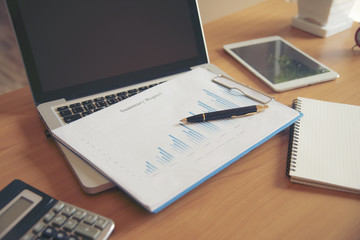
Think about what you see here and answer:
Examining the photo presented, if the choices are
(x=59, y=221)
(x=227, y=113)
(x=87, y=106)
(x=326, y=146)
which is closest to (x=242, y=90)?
(x=227, y=113)

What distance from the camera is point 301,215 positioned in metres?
0.48

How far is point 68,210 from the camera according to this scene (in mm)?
466

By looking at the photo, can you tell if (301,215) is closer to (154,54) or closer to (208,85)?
(208,85)

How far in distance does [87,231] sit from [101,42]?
43cm

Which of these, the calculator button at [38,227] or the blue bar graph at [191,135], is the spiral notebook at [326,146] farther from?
the calculator button at [38,227]

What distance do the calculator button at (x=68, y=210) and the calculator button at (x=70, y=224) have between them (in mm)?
11

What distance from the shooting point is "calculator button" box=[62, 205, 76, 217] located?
461 mm

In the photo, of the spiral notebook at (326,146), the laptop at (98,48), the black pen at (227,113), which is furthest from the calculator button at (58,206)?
the spiral notebook at (326,146)

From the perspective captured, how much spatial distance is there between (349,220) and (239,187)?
167 mm

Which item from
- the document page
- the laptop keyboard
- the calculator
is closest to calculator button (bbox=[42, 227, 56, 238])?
the calculator

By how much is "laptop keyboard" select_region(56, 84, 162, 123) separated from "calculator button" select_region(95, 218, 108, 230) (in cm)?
24

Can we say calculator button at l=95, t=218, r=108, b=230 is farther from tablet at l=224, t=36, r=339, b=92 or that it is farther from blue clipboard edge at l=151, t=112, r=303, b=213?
tablet at l=224, t=36, r=339, b=92

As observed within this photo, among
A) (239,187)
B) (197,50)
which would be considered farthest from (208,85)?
(239,187)

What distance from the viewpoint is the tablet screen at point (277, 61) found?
78 cm
